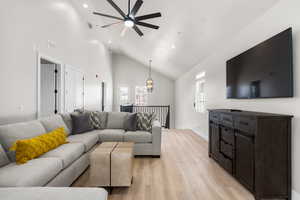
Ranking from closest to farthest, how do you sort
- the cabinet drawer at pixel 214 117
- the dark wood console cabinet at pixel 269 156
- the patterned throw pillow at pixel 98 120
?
the dark wood console cabinet at pixel 269 156 < the cabinet drawer at pixel 214 117 < the patterned throw pillow at pixel 98 120

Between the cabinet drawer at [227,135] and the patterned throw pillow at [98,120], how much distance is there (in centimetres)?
290

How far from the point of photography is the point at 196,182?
8.27ft

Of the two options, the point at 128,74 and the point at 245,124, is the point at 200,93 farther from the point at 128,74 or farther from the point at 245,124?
the point at 128,74

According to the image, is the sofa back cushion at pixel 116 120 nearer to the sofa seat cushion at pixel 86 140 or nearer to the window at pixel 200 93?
the sofa seat cushion at pixel 86 140

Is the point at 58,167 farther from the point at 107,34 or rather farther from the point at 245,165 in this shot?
the point at 107,34

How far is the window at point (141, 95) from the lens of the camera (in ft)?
33.6

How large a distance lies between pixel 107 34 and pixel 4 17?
14.8 ft

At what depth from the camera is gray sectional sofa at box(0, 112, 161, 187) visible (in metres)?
1.61

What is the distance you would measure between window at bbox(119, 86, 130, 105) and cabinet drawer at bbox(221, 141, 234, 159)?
7.78m

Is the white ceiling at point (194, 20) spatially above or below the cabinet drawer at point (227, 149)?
above

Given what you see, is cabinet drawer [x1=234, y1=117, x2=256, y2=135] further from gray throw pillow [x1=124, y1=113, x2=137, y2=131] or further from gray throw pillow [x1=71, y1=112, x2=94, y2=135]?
gray throw pillow [x1=71, y1=112, x2=94, y2=135]

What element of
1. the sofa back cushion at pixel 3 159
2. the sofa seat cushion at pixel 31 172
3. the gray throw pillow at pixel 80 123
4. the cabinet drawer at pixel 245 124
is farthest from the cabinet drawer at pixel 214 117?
the sofa back cushion at pixel 3 159


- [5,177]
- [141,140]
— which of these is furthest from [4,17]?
[141,140]

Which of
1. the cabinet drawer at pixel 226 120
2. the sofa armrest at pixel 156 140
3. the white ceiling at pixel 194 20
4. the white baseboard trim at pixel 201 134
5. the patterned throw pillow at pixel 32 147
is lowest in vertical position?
the white baseboard trim at pixel 201 134
